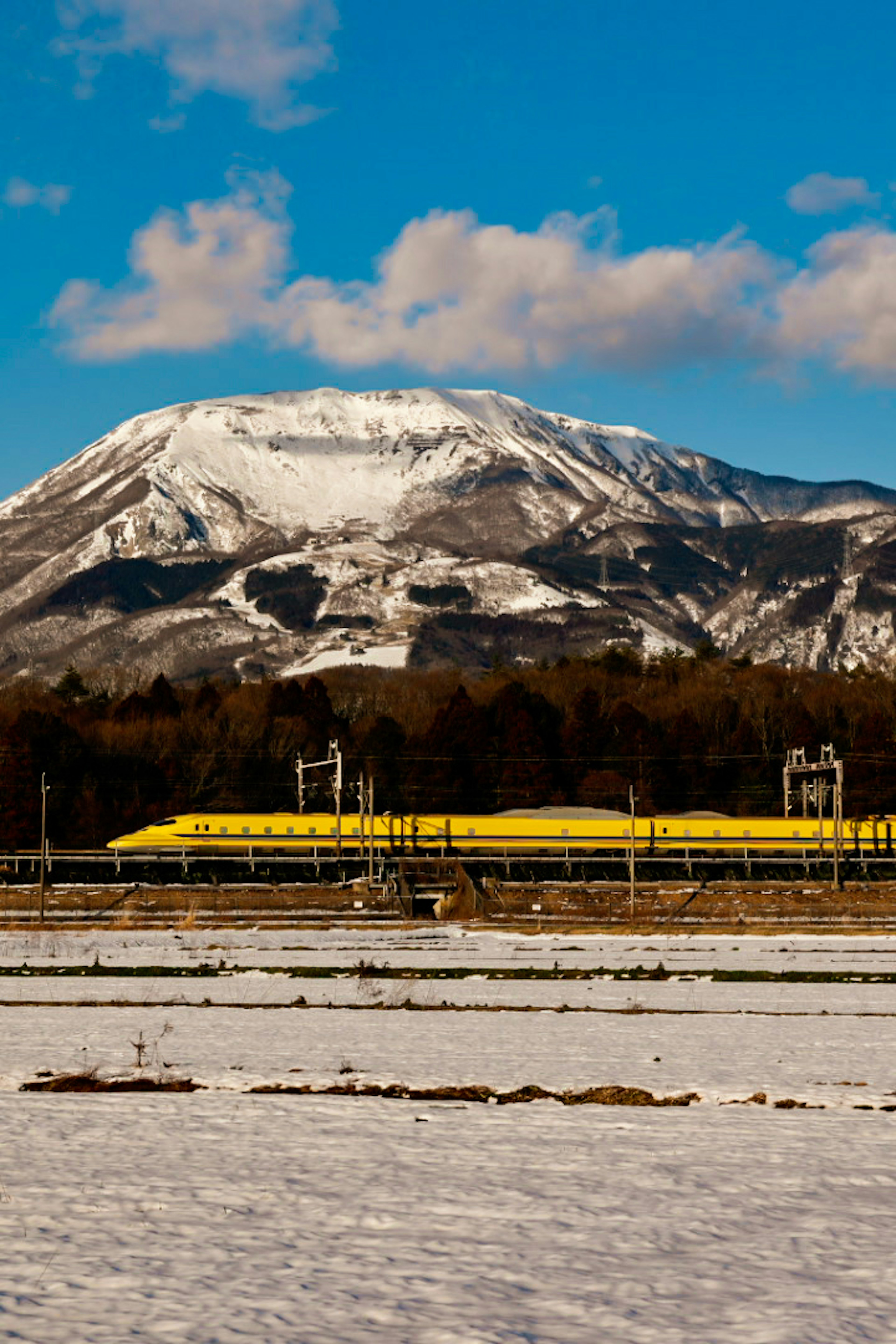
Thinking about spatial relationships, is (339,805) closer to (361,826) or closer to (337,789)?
(337,789)

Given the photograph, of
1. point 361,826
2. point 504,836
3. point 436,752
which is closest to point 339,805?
point 361,826

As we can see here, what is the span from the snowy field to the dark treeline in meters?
100

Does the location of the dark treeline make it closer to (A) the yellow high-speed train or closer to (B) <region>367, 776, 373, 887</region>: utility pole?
(A) the yellow high-speed train

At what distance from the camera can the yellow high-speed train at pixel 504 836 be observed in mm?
96625

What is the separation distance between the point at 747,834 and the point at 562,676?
307 ft

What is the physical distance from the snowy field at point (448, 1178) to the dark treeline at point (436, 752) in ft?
330

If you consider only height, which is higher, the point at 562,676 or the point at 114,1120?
the point at 562,676

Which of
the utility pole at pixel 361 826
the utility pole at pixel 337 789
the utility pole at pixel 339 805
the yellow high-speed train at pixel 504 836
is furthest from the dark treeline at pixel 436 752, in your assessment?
the utility pole at pixel 339 805

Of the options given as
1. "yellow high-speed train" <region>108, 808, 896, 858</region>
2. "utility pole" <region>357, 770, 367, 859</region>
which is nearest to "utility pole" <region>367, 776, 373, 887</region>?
"utility pole" <region>357, 770, 367, 859</region>

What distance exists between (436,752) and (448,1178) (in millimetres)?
135386

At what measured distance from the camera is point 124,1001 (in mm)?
27250

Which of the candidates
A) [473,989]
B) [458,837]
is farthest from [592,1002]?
[458,837]

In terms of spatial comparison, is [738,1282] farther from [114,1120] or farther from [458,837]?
[458,837]

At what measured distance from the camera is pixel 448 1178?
12672mm
